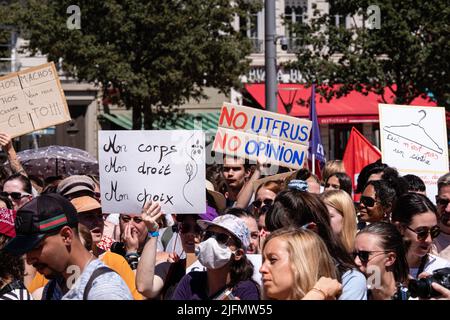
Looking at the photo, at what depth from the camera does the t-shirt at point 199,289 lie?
17.1 feet

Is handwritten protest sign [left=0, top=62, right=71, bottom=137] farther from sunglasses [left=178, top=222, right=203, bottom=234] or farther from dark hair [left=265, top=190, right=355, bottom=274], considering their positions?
dark hair [left=265, top=190, right=355, bottom=274]

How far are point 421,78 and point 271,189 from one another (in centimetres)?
1755

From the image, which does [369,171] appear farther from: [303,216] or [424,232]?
[303,216]

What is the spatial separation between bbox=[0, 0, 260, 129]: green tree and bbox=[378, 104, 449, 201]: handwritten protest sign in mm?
16028

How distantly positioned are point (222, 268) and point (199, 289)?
163 millimetres

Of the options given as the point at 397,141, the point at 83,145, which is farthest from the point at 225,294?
the point at 83,145

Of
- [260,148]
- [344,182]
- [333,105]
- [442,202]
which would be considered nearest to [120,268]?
[442,202]

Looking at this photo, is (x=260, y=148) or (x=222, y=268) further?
(x=260, y=148)

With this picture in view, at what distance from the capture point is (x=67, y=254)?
4.36 meters

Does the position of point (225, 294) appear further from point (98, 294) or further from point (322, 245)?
point (98, 294)

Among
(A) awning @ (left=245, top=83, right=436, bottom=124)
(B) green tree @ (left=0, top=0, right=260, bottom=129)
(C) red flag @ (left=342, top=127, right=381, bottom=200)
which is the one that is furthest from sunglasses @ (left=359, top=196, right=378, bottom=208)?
(A) awning @ (left=245, top=83, right=436, bottom=124)

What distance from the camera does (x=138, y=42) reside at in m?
26.5

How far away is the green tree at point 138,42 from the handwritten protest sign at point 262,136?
53.4 feet

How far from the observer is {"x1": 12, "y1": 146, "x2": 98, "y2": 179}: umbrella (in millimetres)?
12367
